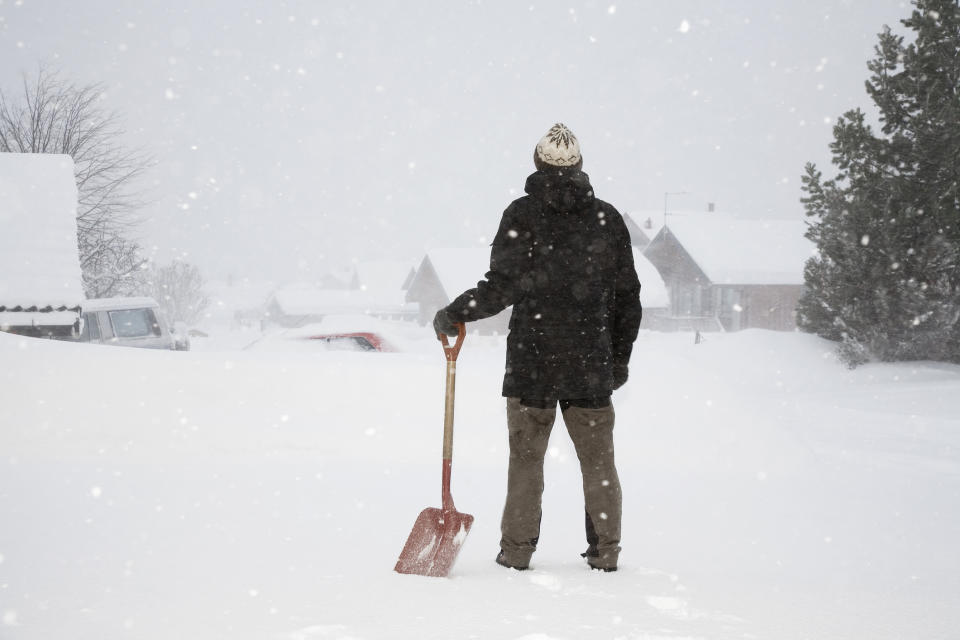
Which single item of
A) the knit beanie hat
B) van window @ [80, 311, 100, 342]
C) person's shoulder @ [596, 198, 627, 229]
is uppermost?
the knit beanie hat

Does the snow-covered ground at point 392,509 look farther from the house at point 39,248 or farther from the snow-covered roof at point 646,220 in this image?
the snow-covered roof at point 646,220

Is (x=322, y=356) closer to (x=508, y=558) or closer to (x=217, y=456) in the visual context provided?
(x=217, y=456)

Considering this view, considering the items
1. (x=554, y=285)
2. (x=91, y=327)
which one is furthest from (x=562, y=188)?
(x=91, y=327)

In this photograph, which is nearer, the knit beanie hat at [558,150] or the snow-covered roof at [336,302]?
the knit beanie hat at [558,150]

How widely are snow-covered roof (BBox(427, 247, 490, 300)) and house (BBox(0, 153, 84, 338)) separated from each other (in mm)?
17338

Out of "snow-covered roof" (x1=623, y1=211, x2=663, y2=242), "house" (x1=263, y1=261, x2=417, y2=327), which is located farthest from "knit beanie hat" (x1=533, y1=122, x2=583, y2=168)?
"house" (x1=263, y1=261, x2=417, y2=327)

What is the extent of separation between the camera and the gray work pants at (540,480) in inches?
120

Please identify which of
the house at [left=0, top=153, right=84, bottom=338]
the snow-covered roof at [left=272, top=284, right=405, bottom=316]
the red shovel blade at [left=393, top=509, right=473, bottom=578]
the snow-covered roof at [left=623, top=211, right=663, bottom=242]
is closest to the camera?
the red shovel blade at [left=393, top=509, right=473, bottom=578]

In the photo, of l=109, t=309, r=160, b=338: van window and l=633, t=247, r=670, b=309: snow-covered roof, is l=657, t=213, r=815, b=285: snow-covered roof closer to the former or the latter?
l=633, t=247, r=670, b=309: snow-covered roof

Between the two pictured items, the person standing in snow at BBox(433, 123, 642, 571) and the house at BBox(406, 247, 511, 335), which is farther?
the house at BBox(406, 247, 511, 335)

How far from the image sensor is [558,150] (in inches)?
119

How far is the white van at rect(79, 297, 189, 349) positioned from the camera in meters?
13.9

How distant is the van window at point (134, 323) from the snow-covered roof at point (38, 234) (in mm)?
732

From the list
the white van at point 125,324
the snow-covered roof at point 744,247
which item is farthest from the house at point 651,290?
the white van at point 125,324
